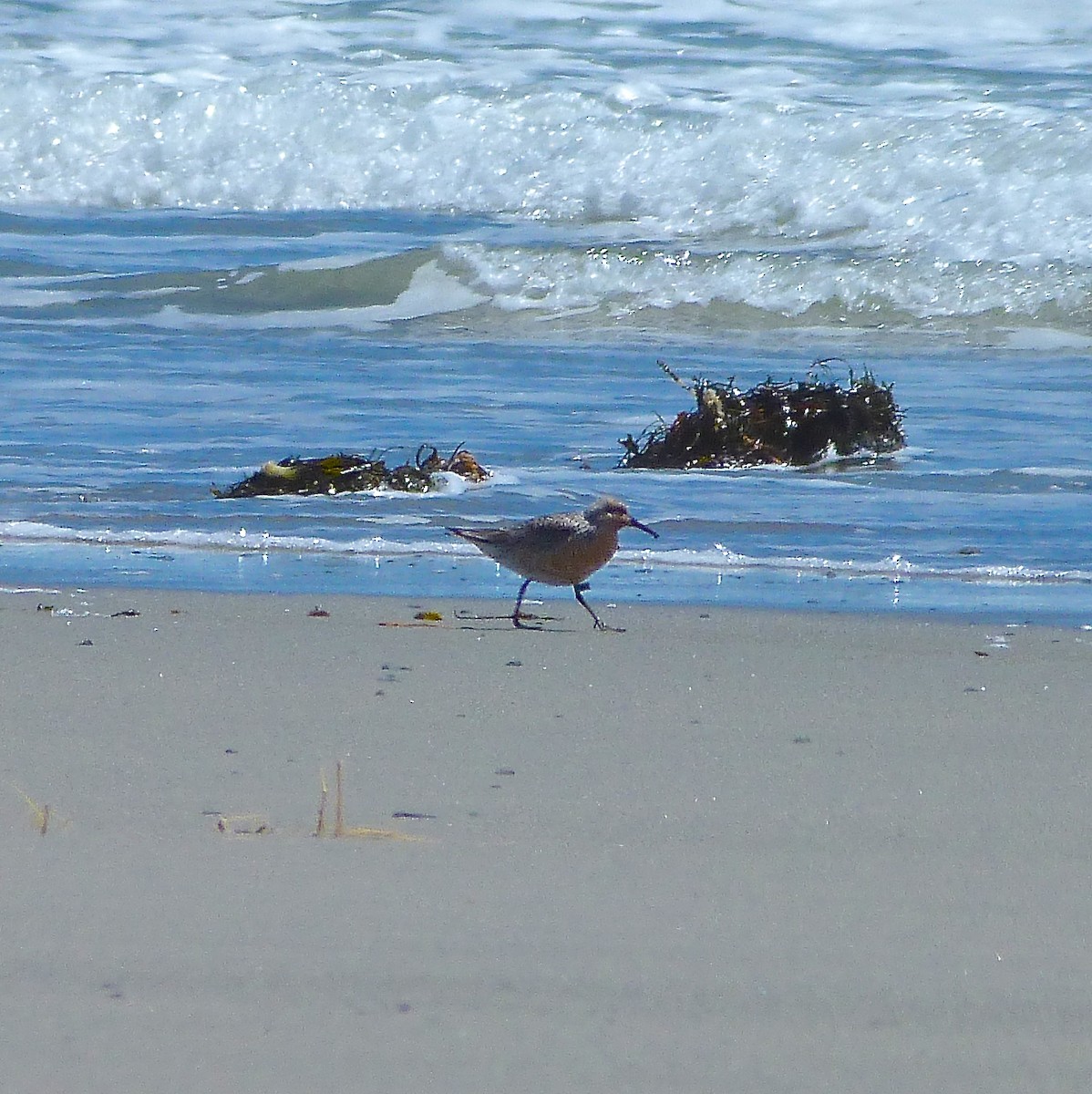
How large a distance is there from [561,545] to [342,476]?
2.24m

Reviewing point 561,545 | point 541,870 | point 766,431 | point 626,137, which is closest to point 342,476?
point 766,431

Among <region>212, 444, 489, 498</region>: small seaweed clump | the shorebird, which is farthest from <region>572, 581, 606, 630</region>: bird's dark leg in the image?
<region>212, 444, 489, 498</region>: small seaweed clump

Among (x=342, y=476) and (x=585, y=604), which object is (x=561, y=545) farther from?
(x=342, y=476)

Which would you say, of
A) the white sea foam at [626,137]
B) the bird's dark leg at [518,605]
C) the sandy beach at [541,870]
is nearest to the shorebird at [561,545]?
the bird's dark leg at [518,605]

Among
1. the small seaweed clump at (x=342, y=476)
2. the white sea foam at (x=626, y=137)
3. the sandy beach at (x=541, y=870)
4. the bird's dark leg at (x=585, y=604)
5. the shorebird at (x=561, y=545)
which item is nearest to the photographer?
the sandy beach at (x=541, y=870)

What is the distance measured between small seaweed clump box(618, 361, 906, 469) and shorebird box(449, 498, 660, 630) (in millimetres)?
2593

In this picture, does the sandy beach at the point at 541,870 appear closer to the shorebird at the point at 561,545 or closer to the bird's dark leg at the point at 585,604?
the bird's dark leg at the point at 585,604

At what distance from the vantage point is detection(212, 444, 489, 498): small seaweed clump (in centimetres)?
704

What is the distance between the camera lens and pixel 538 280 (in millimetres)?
13664

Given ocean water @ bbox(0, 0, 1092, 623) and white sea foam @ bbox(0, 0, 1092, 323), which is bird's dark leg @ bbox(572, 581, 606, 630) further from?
white sea foam @ bbox(0, 0, 1092, 323)

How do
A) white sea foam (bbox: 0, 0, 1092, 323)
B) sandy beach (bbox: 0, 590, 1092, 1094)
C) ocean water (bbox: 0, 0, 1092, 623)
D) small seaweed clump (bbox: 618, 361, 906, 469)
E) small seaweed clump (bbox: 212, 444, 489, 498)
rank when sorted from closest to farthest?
sandy beach (bbox: 0, 590, 1092, 1094) → ocean water (bbox: 0, 0, 1092, 623) → small seaweed clump (bbox: 212, 444, 489, 498) → small seaweed clump (bbox: 618, 361, 906, 469) → white sea foam (bbox: 0, 0, 1092, 323)

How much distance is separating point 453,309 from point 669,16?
6453 mm

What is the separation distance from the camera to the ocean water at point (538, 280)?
6.27m

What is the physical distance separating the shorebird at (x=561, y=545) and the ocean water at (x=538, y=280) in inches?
9.8
